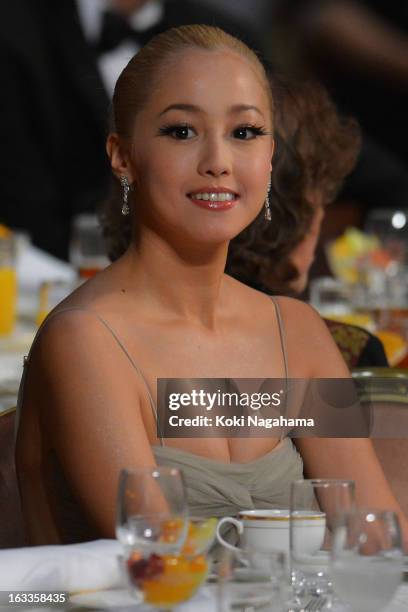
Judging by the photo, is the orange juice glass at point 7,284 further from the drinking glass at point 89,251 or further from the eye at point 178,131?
the eye at point 178,131

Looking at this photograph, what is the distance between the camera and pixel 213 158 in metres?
1.36

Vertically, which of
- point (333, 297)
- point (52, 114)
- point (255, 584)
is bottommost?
point (255, 584)

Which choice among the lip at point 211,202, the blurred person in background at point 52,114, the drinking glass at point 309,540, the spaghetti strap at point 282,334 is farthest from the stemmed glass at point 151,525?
the blurred person in background at point 52,114

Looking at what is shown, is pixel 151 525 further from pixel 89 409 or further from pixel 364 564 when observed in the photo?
pixel 89 409

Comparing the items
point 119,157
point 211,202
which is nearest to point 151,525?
point 211,202

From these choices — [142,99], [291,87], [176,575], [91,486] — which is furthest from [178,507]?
[291,87]

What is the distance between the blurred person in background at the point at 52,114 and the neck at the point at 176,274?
433 cm

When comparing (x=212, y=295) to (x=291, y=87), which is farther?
(x=291, y=87)

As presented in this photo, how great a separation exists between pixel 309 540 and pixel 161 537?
0.16 meters

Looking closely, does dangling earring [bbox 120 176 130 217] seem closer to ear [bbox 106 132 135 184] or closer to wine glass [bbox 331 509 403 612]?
ear [bbox 106 132 135 184]

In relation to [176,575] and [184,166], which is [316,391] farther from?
[176,575]

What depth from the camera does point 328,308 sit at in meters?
3.24

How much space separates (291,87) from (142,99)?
1.70 feet

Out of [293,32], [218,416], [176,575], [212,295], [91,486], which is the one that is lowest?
[176,575]
